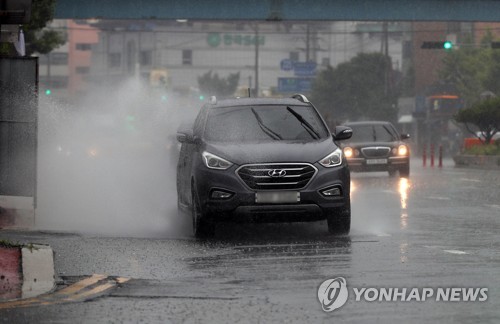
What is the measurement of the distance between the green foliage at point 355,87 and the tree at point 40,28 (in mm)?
64797

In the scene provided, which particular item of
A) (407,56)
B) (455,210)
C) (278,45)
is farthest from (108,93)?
(455,210)

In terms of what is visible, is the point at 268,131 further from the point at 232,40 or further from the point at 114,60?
the point at 114,60

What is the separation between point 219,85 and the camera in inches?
6029

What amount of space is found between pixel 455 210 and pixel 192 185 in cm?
624

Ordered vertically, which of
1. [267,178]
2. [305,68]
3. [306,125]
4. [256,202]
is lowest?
→ [256,202]

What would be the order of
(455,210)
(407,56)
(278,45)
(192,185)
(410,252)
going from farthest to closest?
(278,45), (407,56), (455,210), (192,185), (410,252)

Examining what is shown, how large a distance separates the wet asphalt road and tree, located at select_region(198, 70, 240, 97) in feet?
435

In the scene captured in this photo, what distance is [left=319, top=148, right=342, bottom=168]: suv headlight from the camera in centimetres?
1489

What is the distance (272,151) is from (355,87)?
313 feet

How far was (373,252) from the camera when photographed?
43.1 ft

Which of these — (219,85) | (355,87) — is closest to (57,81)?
(219,85)

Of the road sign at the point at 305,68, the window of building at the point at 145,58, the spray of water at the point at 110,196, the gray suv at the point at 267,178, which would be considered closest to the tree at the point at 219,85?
the window of building at the point at 145,58

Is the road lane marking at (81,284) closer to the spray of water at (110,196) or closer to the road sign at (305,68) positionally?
the spray of water at (110,196)

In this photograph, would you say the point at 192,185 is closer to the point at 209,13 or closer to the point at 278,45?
the point at 209,13
